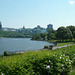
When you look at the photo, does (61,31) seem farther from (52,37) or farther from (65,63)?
(65,63)

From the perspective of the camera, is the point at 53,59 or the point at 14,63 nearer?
the point at 14,63

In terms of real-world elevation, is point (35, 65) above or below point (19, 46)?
above

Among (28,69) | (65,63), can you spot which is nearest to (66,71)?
(65,63)

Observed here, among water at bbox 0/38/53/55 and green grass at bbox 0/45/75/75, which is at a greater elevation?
green grass at bbox 0/45/75/75

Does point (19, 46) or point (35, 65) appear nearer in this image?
point (35, 65)

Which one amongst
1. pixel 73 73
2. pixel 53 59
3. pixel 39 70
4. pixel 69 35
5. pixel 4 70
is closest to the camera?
pixel 4 70

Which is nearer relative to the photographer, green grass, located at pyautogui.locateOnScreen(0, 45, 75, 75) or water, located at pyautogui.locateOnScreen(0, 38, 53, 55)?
green grass, located at pyautogui.locateOnScreen(0, 45, 75, 75)

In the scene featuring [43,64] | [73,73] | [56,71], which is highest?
[43,64]

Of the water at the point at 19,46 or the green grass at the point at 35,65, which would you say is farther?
the water at the point at 19,46

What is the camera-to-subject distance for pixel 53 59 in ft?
21.5

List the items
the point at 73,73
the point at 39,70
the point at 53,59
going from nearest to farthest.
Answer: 1. the point at 39,70
2. the point at 53,59
3. the point at 73,73

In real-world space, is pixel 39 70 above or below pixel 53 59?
below

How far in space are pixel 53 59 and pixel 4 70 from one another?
2.59 m

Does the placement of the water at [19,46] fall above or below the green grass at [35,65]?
below
